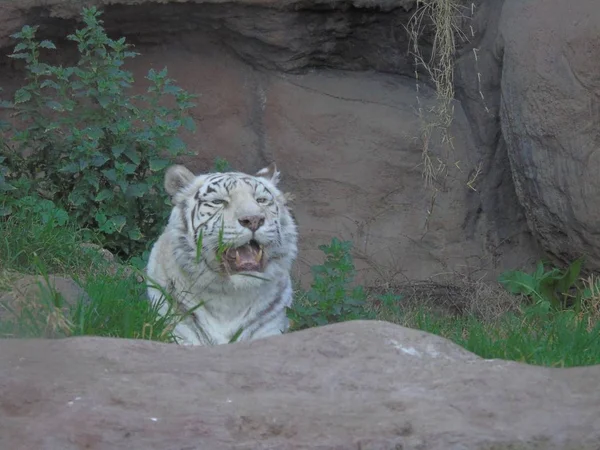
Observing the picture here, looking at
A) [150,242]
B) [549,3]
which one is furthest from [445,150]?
[150,242]

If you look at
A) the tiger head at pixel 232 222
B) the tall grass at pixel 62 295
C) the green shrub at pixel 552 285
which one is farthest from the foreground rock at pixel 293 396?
the green shrub at pixel 552 285

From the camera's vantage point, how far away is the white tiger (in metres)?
5.59

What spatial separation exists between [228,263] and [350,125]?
3115 millimetres

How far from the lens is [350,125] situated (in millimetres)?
8445

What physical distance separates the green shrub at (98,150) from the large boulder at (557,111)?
230cm

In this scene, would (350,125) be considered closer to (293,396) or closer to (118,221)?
(118,221)

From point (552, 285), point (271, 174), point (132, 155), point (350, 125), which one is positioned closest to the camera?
point (271, 174)

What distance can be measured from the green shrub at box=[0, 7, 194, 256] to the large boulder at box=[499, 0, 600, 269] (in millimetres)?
2304

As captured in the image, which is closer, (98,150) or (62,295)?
(62,295)

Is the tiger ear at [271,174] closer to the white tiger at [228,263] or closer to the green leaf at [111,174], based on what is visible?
the white tiger at [228,263]

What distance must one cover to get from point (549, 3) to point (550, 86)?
0.57m

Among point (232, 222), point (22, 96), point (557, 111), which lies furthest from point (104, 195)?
point (557, 111)

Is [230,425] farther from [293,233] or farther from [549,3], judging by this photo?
[549,3]

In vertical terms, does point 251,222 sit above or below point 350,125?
above
